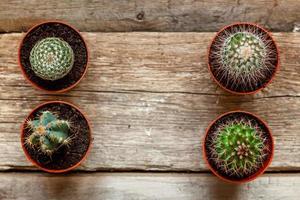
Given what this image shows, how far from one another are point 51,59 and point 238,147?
549mm

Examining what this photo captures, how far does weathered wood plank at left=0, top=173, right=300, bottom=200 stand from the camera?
1441 mm

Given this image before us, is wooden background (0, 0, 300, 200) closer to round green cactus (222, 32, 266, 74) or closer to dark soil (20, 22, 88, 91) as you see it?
dark soil (20, 22, 88, 91)

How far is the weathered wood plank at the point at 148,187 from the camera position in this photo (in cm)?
144

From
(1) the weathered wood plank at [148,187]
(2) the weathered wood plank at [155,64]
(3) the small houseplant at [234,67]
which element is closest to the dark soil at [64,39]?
(2) the weathered wood plank at [155,64]

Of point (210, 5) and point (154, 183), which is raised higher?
point (210, 5)

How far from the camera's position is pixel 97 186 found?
145 cm

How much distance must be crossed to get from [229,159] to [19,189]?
636mm

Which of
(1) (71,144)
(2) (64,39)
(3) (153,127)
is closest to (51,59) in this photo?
(2) (64,39)

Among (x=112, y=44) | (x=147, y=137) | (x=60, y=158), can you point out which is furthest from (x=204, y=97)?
(x=60, y=158)

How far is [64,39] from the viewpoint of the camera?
1.45m

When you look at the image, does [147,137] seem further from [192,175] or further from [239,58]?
[239,58]

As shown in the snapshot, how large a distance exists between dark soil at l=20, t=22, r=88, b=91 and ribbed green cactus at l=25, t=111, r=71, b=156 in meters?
0.13

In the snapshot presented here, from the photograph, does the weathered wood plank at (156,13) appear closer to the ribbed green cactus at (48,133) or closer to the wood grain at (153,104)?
the wood grain at (153,104)

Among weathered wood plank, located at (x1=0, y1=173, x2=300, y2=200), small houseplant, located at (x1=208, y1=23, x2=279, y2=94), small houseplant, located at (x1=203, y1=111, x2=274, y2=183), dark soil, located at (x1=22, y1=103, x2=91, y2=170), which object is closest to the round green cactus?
small houseplant, located at (x1=208, y1=23, x2=279, y2=94)
